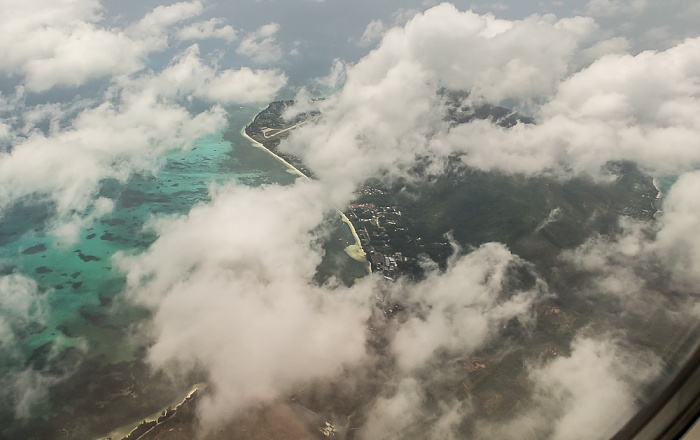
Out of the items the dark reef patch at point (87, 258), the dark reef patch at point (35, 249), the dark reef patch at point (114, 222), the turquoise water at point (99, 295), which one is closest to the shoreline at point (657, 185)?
the turquoise water at point (99, 295)

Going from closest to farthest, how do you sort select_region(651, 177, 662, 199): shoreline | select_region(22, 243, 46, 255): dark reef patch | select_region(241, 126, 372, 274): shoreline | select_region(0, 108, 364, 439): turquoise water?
1. select_region(0, 108, 364, 439): turquoise water
2. select_region(241, 126, 372, 274): shoreline
3. select_region(22, 243, 46, 255): dark reef patch
4. select_region(651, 177, 662, 199): shoreline

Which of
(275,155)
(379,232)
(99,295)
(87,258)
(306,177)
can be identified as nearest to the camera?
(99,295)

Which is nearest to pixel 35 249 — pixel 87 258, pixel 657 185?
pixel 87 258

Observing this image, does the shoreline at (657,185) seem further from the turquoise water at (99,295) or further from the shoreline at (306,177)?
the turquoise water at (99,295)

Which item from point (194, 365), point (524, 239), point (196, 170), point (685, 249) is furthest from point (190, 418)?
point (196, 170)

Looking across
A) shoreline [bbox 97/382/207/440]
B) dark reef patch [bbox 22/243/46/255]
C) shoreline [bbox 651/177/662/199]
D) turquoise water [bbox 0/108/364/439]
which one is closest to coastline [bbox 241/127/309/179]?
turquoise water [bbox 0/108/364/439]

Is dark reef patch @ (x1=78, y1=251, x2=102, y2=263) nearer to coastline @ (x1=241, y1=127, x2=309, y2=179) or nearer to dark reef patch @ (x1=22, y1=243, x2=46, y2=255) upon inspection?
dark reef patch @ (x1=22, y1=243, x2=46, y2=255)

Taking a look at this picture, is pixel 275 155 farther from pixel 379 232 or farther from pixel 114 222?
pixel 379 232

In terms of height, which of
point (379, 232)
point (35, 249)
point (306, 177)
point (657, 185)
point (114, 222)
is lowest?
point (35, 249)
